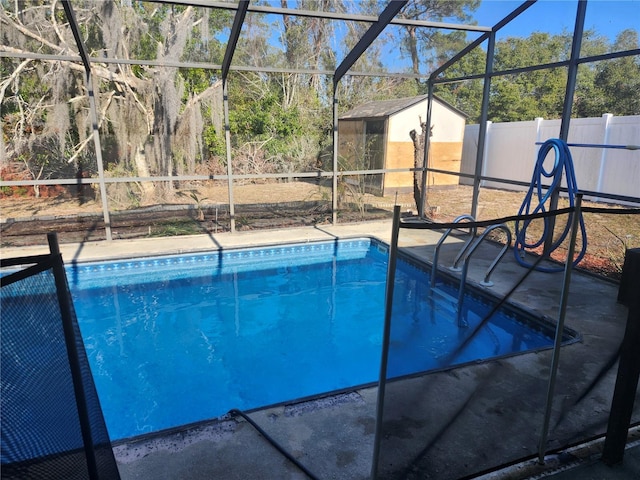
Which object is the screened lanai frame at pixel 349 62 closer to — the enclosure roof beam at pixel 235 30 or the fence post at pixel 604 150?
the enclosure roof beam at pixel 235 30

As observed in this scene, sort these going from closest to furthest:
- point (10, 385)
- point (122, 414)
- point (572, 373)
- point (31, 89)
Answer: point (10, 385) → point (572, 373) → point (122, 414) → point (31, 89)

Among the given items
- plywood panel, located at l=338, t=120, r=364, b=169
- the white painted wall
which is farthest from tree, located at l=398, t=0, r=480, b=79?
plywood panel, located at l=338, t=120, r=364, b=169

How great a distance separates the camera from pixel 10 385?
115 centimetres

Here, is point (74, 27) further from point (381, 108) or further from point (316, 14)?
point (381, 108)

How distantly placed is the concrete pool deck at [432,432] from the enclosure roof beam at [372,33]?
403 centimetres

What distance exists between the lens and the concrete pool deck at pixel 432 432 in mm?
2111

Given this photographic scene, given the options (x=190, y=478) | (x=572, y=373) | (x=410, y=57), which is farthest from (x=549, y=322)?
(x=410, y=57)

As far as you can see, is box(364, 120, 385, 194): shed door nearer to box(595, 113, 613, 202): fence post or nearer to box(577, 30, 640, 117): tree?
box(577, 30, 640, 117): tree

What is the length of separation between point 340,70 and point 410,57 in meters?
2.07

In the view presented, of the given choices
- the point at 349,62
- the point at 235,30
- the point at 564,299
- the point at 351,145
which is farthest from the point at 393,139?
the point at 564,299

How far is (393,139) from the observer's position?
8.64m

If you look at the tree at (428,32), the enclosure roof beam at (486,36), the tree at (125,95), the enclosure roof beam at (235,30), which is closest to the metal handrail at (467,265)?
the enclosure roof beam at (486,36)

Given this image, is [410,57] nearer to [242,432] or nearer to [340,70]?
[340,70]

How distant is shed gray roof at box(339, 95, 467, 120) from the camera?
824cm
